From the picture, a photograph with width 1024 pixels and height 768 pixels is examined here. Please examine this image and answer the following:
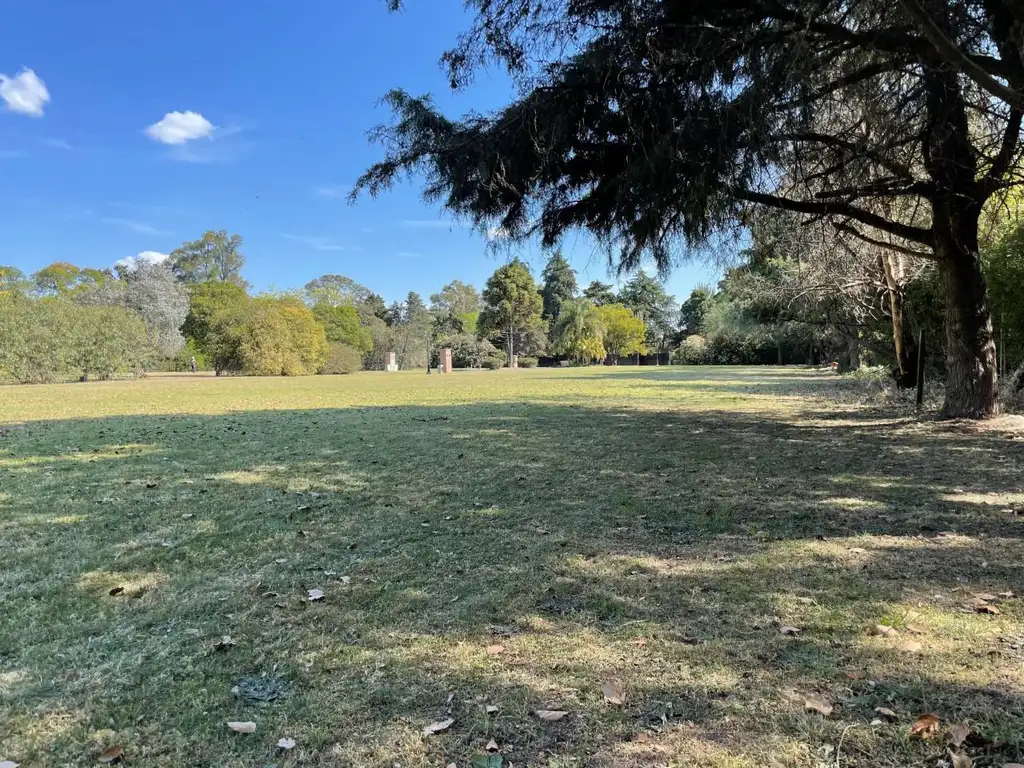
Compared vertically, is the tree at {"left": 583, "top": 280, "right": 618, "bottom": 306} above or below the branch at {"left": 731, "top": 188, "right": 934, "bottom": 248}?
above

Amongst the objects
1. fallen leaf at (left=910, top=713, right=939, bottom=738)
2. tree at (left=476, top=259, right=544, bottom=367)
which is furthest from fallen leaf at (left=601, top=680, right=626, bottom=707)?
tree at (left=476, top=259, right=544, bottom=367)

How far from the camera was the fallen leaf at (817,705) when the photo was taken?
1.99 m

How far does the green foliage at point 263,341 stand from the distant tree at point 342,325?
7859mm

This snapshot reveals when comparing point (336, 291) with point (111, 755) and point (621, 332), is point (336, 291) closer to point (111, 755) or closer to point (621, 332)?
point (621, 332)

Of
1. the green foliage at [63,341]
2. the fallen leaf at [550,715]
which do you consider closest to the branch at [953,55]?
the fallen leaf at [550,715]

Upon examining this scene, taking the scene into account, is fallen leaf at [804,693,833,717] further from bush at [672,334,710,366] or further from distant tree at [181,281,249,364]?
bush at [672,334,710,366]

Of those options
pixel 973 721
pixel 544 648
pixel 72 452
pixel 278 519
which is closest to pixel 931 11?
pixel 973 721

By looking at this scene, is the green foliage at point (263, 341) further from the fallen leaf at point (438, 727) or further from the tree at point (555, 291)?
the fallen leaf at point (438, 727)

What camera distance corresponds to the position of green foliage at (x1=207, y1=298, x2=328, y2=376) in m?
38.8

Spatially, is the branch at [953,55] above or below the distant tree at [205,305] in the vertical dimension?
below

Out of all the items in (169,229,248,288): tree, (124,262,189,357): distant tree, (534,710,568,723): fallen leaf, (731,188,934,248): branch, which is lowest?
(534,710,568,723): fallen leaf

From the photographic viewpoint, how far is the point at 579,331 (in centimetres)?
5522

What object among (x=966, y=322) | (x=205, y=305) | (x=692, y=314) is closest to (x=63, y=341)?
(x=205, y=305)

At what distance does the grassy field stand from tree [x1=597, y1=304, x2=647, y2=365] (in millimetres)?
53604
